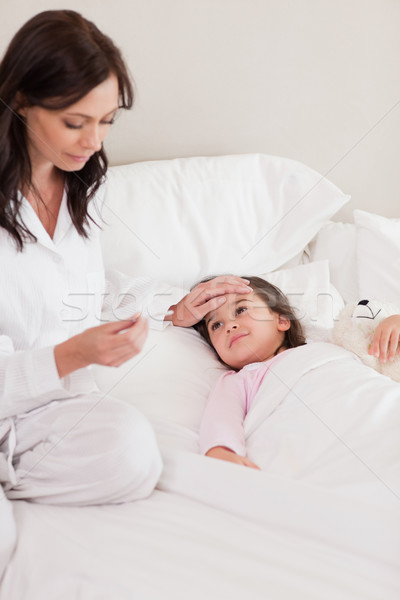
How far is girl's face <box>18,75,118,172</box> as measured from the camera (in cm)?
103

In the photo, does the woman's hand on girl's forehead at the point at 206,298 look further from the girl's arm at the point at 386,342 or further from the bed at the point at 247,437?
the girl's arm at the point at 386,342

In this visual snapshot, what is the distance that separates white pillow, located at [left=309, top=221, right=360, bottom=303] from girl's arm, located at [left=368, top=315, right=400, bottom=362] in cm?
39

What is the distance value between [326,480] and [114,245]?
87 cm

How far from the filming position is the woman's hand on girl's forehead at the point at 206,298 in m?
1.51

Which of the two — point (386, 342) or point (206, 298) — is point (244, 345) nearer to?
point (206, 298)

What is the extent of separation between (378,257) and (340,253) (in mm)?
127

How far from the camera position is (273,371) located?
1351 mm

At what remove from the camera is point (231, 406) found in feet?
4.19

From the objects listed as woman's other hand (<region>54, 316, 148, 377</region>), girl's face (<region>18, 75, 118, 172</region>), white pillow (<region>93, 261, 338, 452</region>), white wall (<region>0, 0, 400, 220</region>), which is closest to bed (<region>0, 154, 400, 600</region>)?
white pillow (<region>93, 261, 338, 452</region>)

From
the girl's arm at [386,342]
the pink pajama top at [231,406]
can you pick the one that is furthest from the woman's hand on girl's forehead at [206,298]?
the girl's arm at [386,342]

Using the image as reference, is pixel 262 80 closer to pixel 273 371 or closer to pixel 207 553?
pixel 273 371

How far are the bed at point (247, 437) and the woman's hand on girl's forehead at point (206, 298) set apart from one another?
0.16ft

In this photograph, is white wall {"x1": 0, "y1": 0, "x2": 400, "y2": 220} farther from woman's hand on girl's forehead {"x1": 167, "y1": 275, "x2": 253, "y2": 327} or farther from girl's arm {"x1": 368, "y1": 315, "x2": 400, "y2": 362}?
girl's arm {"x1": 368, "y1": 315, "x2": 400, "y2": 362}

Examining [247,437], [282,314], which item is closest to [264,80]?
[282,314]
